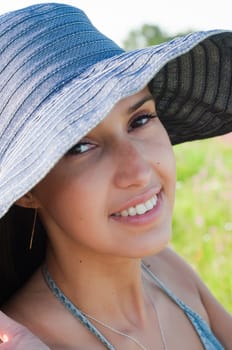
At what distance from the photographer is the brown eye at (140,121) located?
1.93 meters

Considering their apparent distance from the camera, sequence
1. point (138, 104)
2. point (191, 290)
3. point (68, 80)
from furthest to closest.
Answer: point (191, 290) < point (138, 104) < point (68, 80)

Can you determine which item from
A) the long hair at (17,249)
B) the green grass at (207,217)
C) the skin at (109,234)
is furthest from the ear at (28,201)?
the green grass at (207,217)

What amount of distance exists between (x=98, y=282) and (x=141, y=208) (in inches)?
13.4

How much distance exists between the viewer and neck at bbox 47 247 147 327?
207 centimetres

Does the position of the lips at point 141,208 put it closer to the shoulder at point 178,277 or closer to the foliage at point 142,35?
the shoulder at point 178,277

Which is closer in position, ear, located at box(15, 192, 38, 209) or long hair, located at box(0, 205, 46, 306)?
ear, located at box(15, 192, 38, 209)

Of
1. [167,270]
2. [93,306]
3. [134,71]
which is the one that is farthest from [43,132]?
[167,270]

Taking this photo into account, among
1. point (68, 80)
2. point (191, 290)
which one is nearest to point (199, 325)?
point (191, 290)

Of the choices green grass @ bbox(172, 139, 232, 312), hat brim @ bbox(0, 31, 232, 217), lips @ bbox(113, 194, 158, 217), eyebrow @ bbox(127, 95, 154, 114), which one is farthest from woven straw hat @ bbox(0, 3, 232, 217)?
green grass @ bbox(172, 139, 232, 312)

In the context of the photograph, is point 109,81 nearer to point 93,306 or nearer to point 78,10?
point 78,10

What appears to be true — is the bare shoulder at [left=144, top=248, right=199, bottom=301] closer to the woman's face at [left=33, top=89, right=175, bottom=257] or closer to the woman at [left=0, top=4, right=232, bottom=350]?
the woman at [left=0, top=4, right=232, bottom=350]

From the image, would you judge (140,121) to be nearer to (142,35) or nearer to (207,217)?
(207,217)

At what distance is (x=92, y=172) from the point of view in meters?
1.81

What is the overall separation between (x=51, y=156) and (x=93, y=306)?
0.72 m
